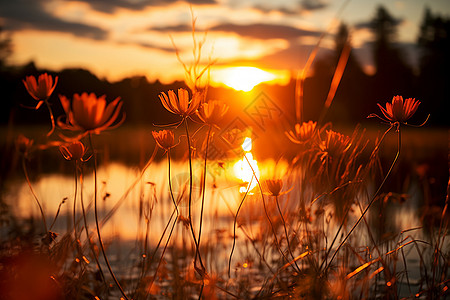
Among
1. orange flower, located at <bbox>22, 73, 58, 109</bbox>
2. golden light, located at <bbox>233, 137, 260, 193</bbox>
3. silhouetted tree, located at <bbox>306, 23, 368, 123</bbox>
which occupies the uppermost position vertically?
silhouetted tree, located at <bbox>306, 23, 368, 123</bbox>

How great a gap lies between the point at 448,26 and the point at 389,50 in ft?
13.6

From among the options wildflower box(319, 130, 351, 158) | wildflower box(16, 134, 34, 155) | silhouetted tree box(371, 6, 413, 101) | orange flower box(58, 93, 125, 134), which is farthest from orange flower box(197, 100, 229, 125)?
silhouetted tree box(371, 6, 413, 101)

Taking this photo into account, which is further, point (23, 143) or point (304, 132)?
point (23, 143)

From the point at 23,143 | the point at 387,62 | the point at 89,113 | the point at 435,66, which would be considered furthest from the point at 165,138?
the point at 387,62

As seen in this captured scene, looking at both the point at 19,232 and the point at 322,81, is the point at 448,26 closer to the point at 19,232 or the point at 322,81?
the point at 322,81

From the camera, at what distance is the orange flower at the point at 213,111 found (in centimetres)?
144

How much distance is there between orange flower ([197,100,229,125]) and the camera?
1443 millimetres

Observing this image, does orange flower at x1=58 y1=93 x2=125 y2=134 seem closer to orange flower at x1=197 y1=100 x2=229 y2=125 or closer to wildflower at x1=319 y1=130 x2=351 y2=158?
orange flower at x1=197 y1=100 x2=229 y2=125

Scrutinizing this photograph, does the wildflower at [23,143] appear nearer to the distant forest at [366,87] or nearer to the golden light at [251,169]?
the golden light at [251,169]

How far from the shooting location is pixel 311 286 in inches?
63.2

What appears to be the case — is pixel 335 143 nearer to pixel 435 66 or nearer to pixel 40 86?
pixel 40 86

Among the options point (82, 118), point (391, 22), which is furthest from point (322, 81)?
point (82, 118)

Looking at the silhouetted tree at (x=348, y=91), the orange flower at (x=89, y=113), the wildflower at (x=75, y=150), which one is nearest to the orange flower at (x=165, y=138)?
the wildflower at (x=75, y=150)

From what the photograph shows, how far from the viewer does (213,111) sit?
1.45 metres
